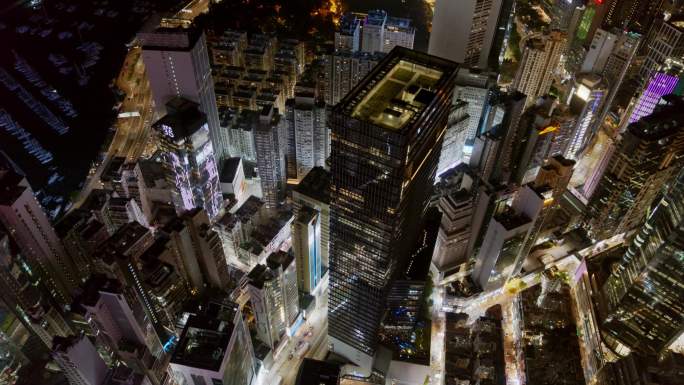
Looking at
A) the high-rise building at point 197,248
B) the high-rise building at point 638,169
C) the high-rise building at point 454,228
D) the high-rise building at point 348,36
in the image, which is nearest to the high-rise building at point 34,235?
the high-rise building at point 197,248

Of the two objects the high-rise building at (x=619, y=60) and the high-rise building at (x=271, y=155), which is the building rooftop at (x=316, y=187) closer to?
the high-rise building at (x=271, y=155)

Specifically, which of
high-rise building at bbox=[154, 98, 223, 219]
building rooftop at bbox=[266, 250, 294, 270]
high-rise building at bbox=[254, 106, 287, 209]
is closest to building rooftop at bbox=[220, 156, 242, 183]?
high-rise building at bbox=[154, 98, 223, 219]

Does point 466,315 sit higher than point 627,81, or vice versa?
point 627,81

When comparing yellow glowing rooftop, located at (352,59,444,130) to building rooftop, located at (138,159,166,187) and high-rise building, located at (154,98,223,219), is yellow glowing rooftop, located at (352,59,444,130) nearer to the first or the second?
high-rise building, located at (154,98,223,219)

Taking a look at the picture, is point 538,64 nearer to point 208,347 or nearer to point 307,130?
point 307,130

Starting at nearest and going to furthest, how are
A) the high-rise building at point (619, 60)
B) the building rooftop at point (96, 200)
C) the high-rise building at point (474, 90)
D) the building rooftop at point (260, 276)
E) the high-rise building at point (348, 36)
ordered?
the building rooftop at point (260, 276), the building rooftop at point (96, 200), the high-rise building at point (474, 90), the high-rise building at point (619, 60), the high-rise building at point (348, 36)

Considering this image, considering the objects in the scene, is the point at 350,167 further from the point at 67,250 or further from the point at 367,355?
the point at 67,250

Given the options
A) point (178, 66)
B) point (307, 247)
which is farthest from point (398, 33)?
point (307, 247)

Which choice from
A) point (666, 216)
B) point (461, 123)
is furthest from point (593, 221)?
point (461, 123)
